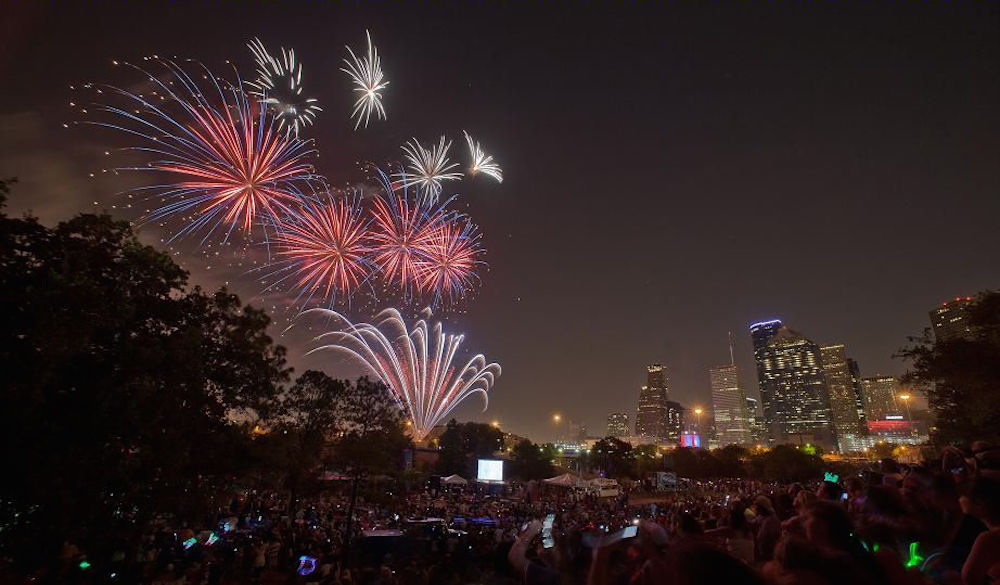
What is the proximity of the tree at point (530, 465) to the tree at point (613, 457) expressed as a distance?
20.5 metres

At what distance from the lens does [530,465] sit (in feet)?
272

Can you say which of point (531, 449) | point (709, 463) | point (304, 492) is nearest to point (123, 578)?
point (304, 492)

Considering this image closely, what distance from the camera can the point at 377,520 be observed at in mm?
27109

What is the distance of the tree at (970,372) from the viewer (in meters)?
26.6

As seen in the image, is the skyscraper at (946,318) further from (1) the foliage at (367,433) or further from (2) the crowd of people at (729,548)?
(2) the crowd of people at (729,548)

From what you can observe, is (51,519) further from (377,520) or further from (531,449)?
(531,449)

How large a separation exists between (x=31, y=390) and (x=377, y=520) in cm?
2064

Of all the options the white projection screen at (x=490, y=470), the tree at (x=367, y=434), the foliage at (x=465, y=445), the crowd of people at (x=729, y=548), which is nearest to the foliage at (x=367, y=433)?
the tree at (x=367, y=434)

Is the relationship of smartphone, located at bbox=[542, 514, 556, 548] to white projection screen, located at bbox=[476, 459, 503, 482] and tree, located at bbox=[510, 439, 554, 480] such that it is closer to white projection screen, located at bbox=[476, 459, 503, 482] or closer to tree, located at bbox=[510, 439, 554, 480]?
white projection screen, located at bbox=[476, 459, 503, 482]

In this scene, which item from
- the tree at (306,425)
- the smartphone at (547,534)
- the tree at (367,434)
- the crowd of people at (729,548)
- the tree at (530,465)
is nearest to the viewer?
the crowd of people at (729,548)

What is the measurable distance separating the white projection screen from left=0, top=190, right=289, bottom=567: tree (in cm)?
4473

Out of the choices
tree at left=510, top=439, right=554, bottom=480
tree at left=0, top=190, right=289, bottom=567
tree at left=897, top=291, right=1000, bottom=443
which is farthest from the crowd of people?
tree at left=510, top=439, right=554, bottom=480

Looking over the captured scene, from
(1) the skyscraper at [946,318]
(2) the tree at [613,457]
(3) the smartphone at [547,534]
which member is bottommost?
(3) the smartphone at [547,534]

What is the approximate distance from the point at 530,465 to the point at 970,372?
64.9 meters
